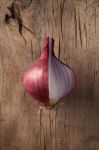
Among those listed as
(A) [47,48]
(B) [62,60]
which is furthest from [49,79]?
(B) [62,60]

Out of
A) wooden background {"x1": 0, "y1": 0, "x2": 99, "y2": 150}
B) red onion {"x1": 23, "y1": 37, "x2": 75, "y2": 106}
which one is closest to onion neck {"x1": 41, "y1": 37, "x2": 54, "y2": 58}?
red onion {"x1": 23, "y1": 37, "x2": 75, "y2": 106}

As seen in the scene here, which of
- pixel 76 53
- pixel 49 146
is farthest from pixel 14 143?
pixel 76 53

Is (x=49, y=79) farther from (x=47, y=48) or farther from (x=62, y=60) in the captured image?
(x=62, y=60)

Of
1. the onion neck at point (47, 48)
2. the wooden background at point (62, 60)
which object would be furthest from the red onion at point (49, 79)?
the wooden background at point (62, 60)

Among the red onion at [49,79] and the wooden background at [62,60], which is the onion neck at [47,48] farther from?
the wooden background at [62,60]

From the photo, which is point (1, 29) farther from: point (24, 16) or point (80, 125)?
point (80, 125)

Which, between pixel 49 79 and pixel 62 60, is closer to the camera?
pixel 49 79
